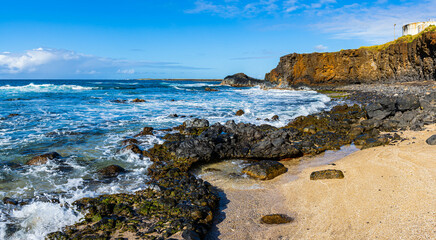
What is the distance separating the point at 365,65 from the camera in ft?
140

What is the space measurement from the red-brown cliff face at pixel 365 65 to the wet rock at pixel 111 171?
32.6 metres

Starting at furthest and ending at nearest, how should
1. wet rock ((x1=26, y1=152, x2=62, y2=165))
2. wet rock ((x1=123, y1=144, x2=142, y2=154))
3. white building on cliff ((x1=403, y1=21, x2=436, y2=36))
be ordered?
white building on cliff ((x1=403, y1=21, x2=436, y2=36))
wet rock ((x1=123, y1=144, x2=142, y2=154))
wet rock ((x1=26, y1=152, x2=62, y2=165))

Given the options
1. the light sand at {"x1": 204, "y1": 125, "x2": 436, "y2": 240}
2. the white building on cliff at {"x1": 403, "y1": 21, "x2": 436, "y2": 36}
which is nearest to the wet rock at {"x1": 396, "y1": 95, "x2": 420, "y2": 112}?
the light sand at {"x1": 204, "y1": 125, "x2": 436, "y2": 240}

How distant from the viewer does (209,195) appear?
18.2ft

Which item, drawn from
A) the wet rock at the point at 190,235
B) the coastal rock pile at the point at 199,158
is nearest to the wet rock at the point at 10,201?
the coastal rock pile at the point at 199,158

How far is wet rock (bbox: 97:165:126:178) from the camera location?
6957mm

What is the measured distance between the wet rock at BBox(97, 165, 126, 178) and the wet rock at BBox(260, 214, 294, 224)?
428 centimetres

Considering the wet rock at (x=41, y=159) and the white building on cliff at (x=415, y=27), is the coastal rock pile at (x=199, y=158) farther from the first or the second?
the white building on cliff at (x=415, y=27)

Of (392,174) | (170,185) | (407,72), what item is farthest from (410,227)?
(407,72)

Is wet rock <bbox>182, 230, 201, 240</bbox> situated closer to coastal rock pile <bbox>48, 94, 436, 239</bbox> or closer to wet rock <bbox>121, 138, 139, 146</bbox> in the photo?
coastal rock pile <bbox>48, 94, 436, 239</bbox>

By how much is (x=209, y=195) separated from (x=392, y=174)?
4307 mm

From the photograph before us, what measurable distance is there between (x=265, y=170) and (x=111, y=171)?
4237 millimetres

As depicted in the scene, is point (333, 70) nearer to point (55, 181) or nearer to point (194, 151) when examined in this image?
point (194, 151)

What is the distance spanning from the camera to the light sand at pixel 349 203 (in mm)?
4113
